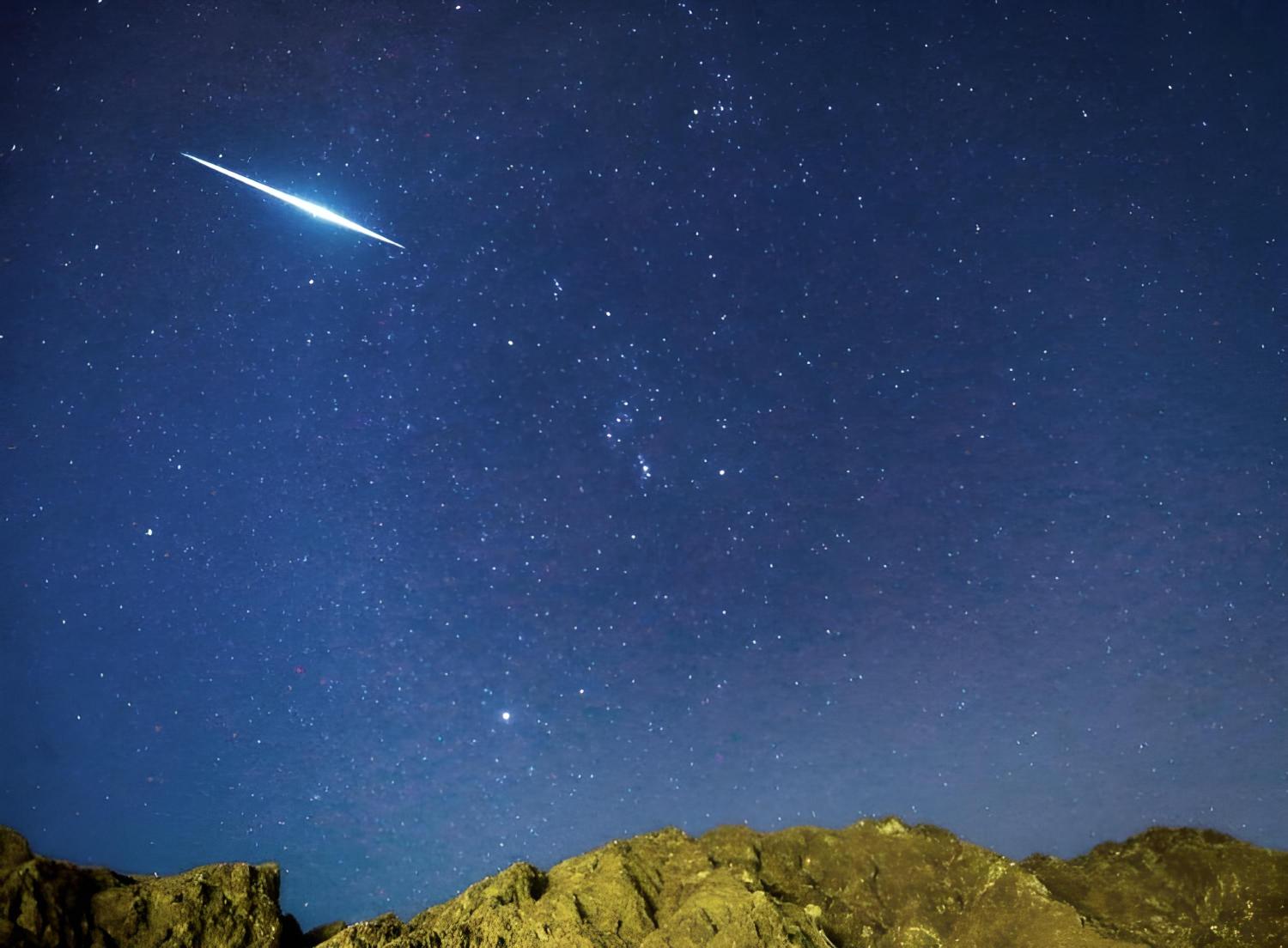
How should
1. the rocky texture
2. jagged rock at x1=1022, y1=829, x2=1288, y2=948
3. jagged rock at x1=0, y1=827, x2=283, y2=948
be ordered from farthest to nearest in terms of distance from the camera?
jagged rock at x1=1022, y1=829, x2=1288, y2=948 → the rocky texture → jagged rock at x1=0, y1=827, x2=283, y2=948

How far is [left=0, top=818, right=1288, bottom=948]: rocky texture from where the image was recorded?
6.61m

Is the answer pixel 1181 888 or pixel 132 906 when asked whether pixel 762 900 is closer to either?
pixel 132 906

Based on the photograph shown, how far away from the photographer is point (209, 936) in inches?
271

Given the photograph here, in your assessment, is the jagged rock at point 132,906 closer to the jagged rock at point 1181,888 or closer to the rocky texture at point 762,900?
the rocky texture at point 762,900

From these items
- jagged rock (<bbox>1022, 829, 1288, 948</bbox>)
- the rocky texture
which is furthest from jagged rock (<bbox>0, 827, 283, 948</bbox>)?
jagged rock (<bbox>1022, 829, 1288, 948</bbox>)

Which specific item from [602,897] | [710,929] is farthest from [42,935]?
[710,929]

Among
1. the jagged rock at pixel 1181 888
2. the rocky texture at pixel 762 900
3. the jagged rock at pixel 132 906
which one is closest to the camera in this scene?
the jagged rock at pixel 132 906

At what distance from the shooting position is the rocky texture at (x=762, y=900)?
21.7 ft

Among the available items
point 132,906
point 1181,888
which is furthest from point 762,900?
point 1181,888

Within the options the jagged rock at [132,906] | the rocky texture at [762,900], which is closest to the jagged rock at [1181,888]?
the rocky texture at [762,900]

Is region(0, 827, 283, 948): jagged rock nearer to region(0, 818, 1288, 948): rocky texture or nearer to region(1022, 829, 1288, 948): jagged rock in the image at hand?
region(0, 818, 1288, 948): rocky texture

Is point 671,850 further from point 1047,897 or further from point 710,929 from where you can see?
point 1047,897

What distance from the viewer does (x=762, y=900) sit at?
800 centimetres

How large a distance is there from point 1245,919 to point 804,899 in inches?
240
